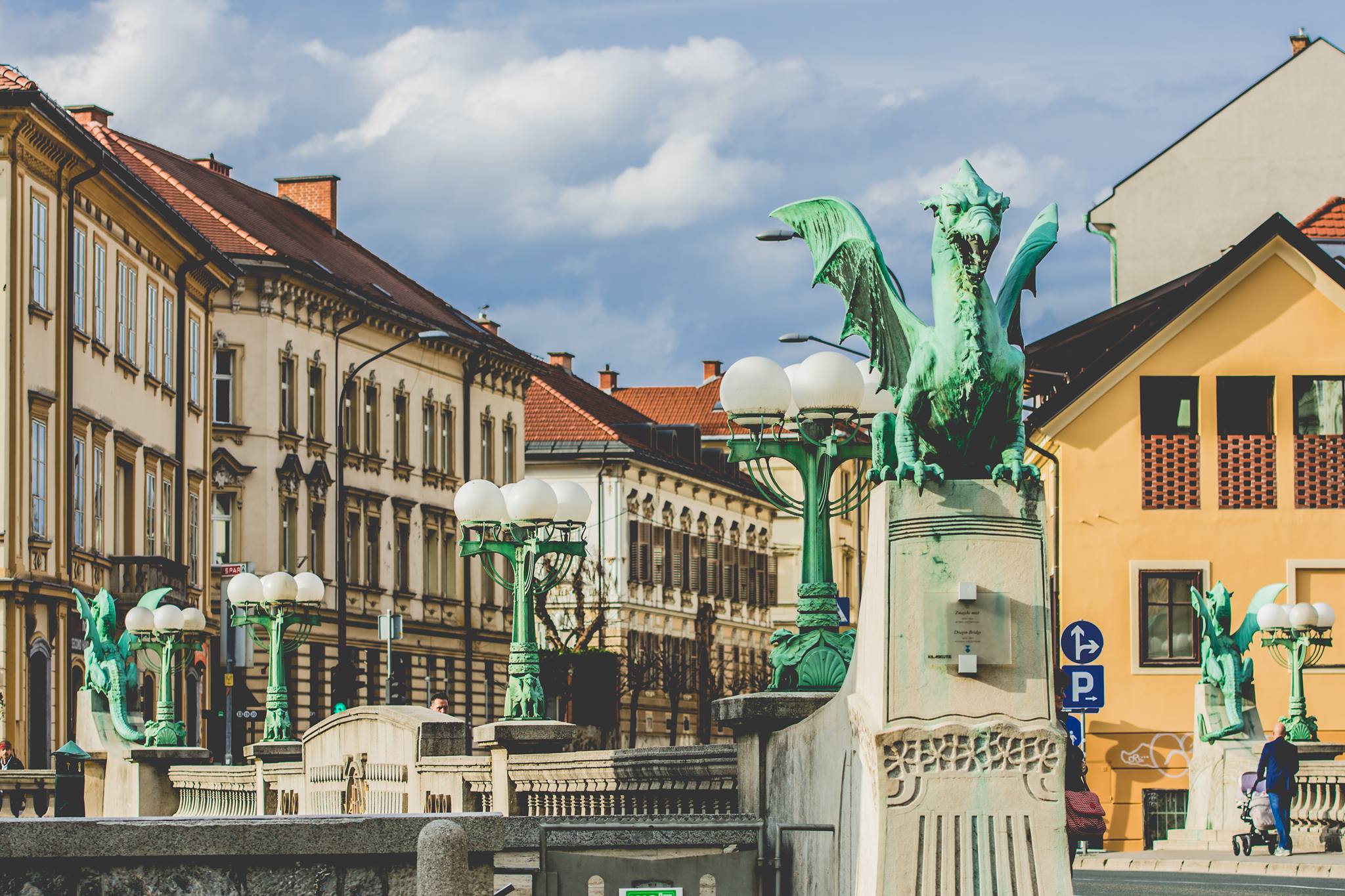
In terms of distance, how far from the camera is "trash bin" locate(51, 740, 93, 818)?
2678 cm

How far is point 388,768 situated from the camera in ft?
74.9

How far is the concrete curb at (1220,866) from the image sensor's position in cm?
2578

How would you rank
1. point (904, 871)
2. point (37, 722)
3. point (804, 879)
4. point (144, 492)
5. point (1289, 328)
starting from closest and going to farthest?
point (904, 871), point (804, 879), point (37, 722), point (1289, 328), point (144, 492)

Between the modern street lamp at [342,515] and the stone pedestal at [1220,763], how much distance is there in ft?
73.2

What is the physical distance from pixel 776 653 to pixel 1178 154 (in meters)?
41.6

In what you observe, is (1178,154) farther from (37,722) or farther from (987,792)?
(987,792)

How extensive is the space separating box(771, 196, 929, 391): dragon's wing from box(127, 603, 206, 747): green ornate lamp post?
19.5 metres

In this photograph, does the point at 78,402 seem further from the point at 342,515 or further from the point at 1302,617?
the point at 1302,617

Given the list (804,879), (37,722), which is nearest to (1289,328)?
(37,722)

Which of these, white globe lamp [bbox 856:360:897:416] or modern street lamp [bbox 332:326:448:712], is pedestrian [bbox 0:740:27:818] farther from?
modern street lamp [bbox 332:326:448:712]

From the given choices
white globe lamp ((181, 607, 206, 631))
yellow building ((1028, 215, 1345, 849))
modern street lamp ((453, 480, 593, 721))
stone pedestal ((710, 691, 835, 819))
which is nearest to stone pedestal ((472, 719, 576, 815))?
modern street lamp ((453, 480, 593, 721))

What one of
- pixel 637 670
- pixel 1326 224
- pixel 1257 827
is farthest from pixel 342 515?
pixel 1257 827

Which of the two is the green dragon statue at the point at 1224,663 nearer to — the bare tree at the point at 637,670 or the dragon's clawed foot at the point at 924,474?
the dragon's clawed foot at the point at 924,474

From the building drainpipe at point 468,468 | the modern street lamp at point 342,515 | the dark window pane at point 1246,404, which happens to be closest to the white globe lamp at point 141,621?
the modern street lamp at point 342,515
